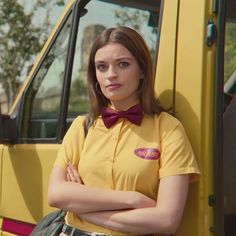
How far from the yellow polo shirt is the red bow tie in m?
0.02

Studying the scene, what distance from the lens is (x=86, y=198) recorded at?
6.52 feet

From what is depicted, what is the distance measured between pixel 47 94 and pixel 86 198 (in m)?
1.38

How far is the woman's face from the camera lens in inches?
80.7

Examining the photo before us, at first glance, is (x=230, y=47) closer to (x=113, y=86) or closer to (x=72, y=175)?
(x=113, y=86)

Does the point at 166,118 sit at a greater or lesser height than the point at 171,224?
greater

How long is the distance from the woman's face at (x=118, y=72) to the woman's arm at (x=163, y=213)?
0.39 m

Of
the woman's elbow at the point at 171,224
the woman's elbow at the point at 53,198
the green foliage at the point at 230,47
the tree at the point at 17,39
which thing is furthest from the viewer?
the tree at the point at 17,39

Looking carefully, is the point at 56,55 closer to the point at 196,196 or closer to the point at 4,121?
the point at 4,121

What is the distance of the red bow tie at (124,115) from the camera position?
6.78ft

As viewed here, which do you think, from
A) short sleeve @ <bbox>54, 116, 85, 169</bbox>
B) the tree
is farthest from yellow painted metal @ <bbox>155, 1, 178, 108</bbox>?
the tree

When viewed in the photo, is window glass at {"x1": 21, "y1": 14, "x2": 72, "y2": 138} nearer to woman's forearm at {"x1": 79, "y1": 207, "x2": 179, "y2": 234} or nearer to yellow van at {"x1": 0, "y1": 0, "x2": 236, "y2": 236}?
yellow van at {"x1": 0, "y1": 0, "x2": 236, "y2": 236}

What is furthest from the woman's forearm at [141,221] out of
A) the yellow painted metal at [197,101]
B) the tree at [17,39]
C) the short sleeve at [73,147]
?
the tree at [17,39]

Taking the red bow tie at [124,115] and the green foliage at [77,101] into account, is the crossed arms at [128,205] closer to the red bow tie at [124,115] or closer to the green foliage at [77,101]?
the red bow tie at [124,115]

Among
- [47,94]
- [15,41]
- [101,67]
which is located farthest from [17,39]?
[101,67]
